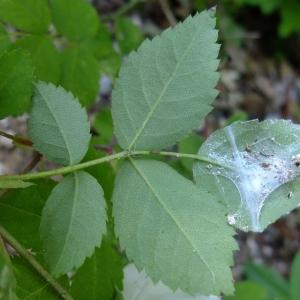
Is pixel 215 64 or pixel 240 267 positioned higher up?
pixel 215 64

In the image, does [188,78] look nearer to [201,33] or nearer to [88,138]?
[201,33]

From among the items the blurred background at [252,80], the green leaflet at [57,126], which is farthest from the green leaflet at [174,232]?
the blurred background at [252,80]

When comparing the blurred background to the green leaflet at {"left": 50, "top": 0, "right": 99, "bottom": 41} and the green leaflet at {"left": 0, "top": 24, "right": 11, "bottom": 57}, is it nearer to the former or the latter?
the green leaflet at {"left": 50, "top": 0, "right": 99, "bottom": 41}

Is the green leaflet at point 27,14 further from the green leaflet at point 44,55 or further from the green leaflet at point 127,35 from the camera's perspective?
the green leaflet at point 127,35

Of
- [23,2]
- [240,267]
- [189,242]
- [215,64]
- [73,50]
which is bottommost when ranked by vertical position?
[240,267]

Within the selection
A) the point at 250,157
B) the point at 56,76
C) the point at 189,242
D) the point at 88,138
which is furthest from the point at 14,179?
the point at 56,76

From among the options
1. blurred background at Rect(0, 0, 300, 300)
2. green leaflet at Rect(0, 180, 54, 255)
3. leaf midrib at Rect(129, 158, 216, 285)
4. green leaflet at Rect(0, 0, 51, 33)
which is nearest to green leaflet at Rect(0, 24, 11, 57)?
green leaflet at Rect(0, 0, 51, 33)
